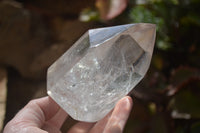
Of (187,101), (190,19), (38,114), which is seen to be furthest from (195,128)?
(38,114)

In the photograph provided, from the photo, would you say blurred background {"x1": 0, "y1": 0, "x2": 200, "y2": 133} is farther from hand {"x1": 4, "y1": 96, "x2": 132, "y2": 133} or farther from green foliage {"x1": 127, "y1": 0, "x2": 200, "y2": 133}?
hand {"x1": 4, "y1": 96, "x2": 132, "y2": 133}

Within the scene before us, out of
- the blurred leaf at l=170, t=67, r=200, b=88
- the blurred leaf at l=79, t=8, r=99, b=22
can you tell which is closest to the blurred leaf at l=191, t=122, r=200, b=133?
the blurred leaf at l=170, t=67, r=200, b=88

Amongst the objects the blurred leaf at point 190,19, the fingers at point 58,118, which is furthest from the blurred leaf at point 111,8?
the fingers at point 58,118

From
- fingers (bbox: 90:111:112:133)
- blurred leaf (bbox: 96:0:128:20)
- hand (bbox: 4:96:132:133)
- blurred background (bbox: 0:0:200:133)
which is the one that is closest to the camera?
hand (bbox: 4:96:132:133)

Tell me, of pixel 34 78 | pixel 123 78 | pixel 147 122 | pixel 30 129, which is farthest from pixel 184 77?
pixel 34 78

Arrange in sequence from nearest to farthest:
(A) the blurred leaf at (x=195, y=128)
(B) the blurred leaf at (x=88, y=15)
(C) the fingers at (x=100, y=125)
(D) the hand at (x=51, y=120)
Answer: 1. (D) the hand at (x=51, y=120)
2. (C) the fingers at (x=100, y=125)
3. (A) the blurred leaf at (x=195, y=128)
4. (B) the blurred leaf at (x=88, y=15)

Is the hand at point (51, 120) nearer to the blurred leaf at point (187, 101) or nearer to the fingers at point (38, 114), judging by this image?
the fingers at point (38, 114)
